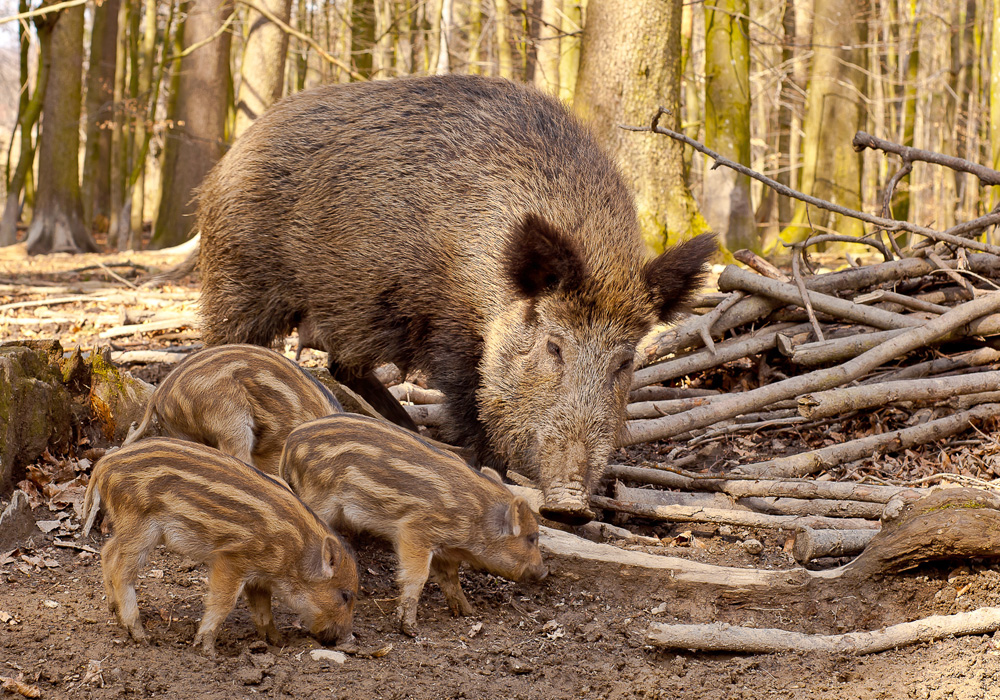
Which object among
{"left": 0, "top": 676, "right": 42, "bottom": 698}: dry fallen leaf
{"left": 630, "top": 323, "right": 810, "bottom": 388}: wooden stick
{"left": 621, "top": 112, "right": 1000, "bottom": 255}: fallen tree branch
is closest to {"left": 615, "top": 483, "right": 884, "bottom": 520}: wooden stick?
Result: {"left": 630, "top": 323, "right": 810, "bottom": 388}: wooden stick

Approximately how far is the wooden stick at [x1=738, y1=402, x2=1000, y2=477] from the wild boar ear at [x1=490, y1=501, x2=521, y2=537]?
4.98ft

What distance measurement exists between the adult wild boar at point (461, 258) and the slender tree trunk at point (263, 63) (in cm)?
732

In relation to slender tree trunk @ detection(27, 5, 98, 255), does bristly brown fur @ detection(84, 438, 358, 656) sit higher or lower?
lower

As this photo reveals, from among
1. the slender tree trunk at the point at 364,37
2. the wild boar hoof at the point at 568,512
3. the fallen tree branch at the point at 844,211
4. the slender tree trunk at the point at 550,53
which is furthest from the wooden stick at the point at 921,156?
the slender tree trunk at the point at 364,37

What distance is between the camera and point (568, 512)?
349 cm

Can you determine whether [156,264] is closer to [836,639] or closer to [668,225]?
[668,225]

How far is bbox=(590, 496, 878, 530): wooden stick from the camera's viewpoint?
12.0 ft

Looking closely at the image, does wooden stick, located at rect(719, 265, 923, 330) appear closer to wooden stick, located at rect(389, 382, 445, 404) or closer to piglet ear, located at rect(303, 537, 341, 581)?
wooden stick, located at rect(389, 382, 445, 404)

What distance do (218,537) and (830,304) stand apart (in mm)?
3751

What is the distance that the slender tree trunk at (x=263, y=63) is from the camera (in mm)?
12305

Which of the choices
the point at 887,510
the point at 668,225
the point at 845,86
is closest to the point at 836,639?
the point at 887,510

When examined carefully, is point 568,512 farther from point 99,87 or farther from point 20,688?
point 99,87

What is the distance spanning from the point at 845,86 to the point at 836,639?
1360 cm

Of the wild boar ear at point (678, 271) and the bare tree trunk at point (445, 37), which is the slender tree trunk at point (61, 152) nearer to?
the bare tree trunk at point (445, 37)
